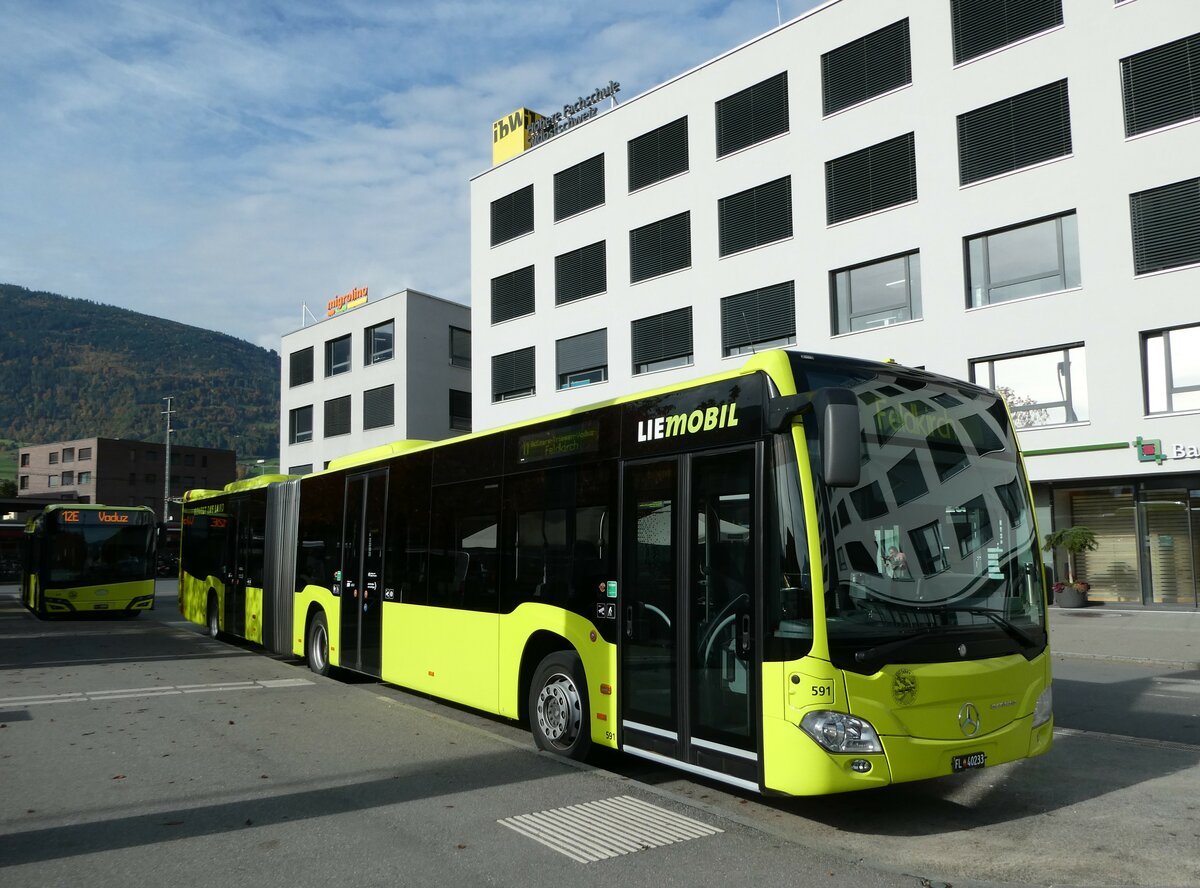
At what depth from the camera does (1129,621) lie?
65.9ft

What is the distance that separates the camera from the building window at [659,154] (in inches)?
1211

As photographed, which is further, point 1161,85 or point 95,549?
point 95,549

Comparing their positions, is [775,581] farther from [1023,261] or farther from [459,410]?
[459,410]

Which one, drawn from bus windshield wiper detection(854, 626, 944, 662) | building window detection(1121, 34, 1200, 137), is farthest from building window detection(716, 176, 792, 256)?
bus windshield wiper detection(854, 626, 944, 662)

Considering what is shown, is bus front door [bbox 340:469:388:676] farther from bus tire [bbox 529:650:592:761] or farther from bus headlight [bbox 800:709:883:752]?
bus headlight [bbox 800:709:883:752]

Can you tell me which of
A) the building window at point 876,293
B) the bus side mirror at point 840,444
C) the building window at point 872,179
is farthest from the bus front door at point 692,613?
the building window at point 872,179

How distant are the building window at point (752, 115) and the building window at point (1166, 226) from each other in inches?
399

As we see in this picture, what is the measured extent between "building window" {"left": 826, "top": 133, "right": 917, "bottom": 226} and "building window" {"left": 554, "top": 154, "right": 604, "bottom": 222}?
9.15 metres

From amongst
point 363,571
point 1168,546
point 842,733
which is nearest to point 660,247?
point 1168,546

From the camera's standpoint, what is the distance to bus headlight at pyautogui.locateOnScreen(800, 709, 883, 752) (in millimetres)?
5305

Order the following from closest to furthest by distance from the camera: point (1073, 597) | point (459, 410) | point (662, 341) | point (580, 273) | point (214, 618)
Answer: point (214, 618) < point (1073, 597) < point (662, 341) < point (580, 273) < point (459, 410)

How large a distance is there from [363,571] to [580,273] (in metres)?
23.6

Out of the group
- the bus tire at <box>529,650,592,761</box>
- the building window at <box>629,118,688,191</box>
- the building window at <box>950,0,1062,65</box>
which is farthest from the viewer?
the building window at <box>629,118,688,191</box>

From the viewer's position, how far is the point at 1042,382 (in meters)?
23.5
